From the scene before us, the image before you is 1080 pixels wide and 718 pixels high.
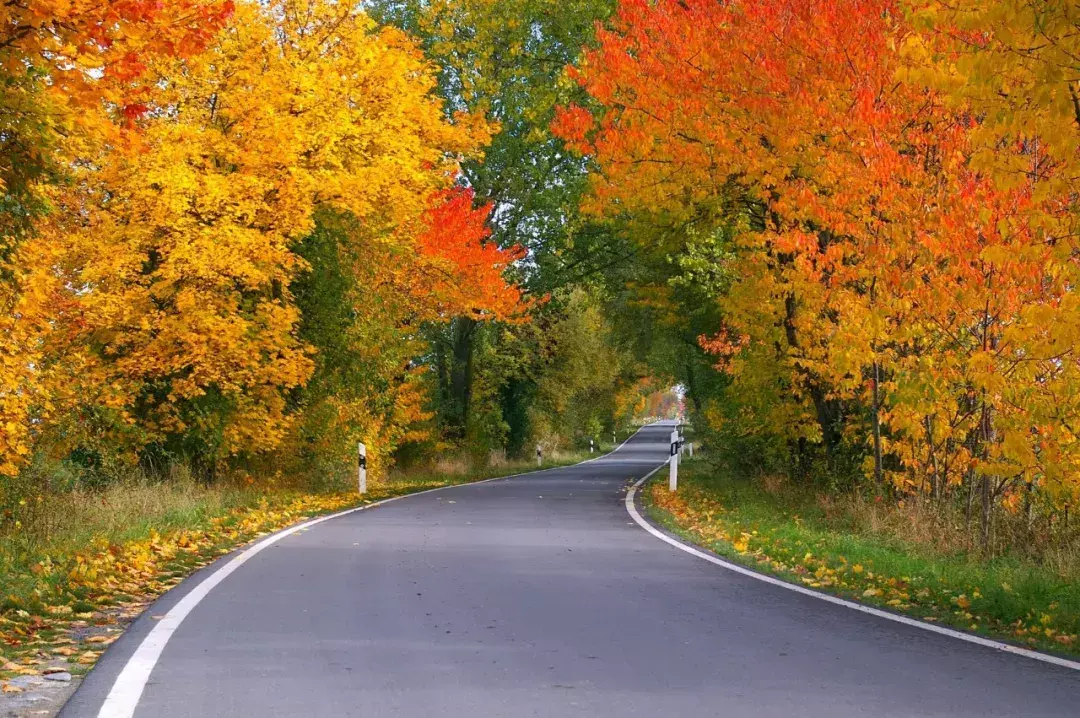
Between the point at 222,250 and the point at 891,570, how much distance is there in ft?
36.6

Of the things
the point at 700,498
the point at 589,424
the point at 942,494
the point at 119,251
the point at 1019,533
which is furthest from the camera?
the point at 589,424

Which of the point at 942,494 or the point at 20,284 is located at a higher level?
the point at 20,284

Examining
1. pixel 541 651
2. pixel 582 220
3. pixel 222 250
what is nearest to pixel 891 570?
pixel 541 651

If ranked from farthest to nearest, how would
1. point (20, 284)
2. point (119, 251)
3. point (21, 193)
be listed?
point (119, 251), point (20, 284), point (21, 193)

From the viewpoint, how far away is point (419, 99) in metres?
23.5

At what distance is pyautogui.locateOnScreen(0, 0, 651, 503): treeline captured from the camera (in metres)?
13.7

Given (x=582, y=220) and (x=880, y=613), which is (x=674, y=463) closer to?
(x=582, y=220)

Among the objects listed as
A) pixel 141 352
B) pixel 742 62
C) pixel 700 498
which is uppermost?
pixel 742 62

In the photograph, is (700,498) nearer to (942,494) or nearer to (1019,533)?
(942,494)

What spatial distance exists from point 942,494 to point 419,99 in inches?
481

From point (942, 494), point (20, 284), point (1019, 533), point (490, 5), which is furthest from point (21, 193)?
point (490, 5)

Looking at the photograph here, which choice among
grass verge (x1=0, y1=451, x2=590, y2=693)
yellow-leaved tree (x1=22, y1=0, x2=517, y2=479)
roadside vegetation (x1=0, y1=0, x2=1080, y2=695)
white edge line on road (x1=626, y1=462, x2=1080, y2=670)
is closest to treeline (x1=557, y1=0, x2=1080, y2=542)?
roadside vegetation (x1=0, y1=0, x2=1080, y2=695)

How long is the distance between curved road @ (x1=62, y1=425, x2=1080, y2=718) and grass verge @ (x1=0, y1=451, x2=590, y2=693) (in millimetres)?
366

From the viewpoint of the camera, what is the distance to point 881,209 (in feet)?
47.6
